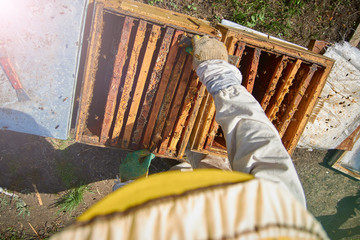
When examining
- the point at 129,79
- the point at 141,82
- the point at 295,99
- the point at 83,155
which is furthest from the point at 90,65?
the point at 295,99

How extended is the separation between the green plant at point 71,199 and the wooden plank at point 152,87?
65.4 inches

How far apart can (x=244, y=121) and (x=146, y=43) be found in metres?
1.23

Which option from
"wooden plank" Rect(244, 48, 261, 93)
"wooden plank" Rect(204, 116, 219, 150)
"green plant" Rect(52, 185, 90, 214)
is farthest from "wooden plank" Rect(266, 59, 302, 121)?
"green plant" Rect(52, 185, 90, 214)

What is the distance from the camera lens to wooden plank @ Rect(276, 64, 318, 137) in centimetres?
244

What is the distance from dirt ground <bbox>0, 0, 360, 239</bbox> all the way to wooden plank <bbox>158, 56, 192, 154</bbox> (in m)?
1.25

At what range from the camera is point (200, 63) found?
190 cm

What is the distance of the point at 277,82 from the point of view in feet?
8.57

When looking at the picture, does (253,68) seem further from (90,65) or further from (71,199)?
(71,199)

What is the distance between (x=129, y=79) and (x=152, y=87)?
0.75 ft

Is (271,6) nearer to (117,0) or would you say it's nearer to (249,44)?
(249,44)

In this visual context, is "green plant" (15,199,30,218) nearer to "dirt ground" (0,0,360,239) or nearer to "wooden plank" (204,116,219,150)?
"dirt ground" (0,0,360,239)

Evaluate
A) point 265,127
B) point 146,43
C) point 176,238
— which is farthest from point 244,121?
point 146,43

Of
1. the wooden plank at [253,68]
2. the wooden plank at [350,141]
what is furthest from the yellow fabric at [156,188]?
the wooden plank at [350,141]

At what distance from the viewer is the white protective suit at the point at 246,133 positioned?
4.32 ft
